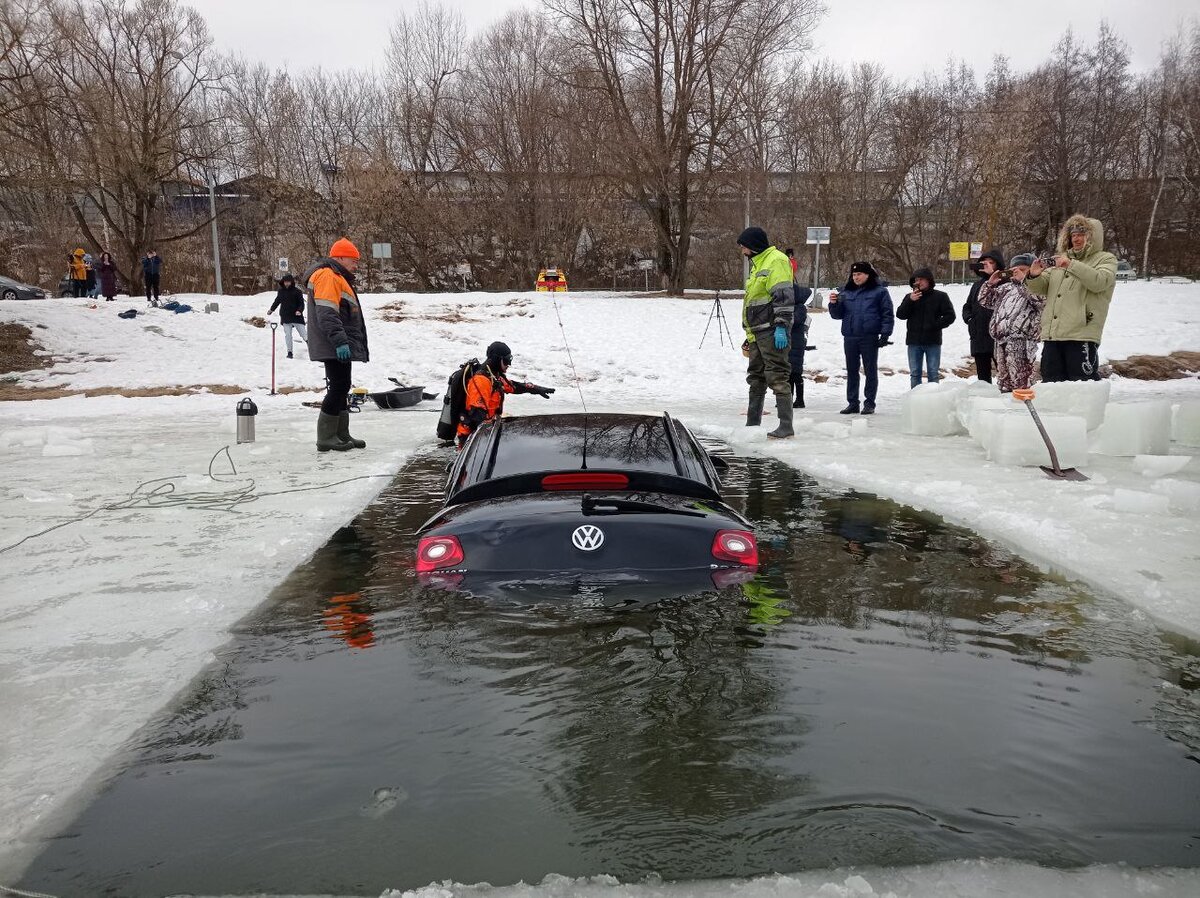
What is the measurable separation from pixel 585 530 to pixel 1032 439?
5.93 metres

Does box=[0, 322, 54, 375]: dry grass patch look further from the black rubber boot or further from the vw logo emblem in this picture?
the vw logo emblem

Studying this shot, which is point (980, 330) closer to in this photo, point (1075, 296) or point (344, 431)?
point (1075, 296)

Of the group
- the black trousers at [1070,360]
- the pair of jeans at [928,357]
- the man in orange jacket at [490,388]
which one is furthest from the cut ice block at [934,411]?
the man in orange jacket at [490,388]

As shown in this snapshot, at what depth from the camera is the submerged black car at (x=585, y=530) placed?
4.21m

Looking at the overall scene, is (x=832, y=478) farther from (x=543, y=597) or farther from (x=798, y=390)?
(x=798, y=390)

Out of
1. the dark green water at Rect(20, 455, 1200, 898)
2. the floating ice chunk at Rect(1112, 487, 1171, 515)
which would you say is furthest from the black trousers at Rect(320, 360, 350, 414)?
the floating ice chunk at Rect(1112, 487, 1171, 515)

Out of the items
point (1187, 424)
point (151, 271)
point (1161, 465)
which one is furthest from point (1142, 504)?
point (151, 271)

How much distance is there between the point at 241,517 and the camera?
7.03 meters

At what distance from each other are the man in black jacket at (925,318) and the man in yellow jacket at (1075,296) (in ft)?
11.0

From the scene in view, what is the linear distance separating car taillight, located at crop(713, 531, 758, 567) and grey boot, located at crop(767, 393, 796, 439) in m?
6.18

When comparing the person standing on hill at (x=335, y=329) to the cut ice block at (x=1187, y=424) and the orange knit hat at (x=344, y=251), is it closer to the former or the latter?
the orange knit hat at (x=344, y=251)

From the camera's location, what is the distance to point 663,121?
31.5 meters

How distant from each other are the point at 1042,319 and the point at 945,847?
824cm

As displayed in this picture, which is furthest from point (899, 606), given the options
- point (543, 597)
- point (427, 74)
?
point (427, 74)
